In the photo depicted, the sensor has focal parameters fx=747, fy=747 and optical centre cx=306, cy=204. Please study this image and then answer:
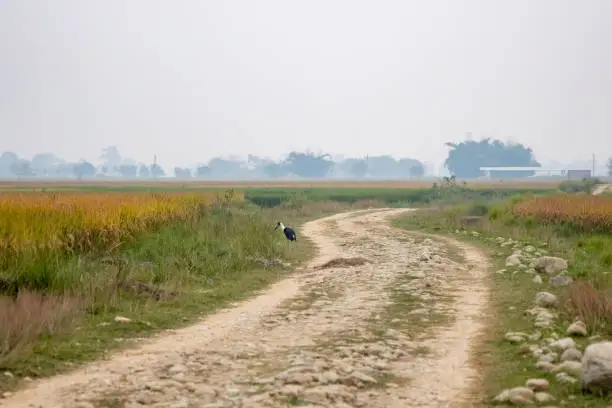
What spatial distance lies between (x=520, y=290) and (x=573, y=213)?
15318 mm

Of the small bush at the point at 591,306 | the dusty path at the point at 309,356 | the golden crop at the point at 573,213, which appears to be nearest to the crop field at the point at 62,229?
the dusty path at the point at 309,356

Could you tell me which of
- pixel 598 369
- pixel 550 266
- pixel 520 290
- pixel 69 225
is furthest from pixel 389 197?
pixel 598 369

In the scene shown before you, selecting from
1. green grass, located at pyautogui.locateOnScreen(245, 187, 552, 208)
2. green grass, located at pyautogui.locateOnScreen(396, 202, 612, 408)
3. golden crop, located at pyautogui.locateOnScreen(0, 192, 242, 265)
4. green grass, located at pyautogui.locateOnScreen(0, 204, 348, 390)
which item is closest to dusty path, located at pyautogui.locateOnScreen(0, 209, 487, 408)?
green grass, located at pyautogui.locateOnScreen(396, 202, 612, 408)

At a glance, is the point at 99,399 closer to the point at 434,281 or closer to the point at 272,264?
the point at 434,281

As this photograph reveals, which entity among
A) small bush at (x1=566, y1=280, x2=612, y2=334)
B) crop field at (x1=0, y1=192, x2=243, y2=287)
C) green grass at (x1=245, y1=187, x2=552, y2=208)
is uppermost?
crop field at (x1=0, y1=192, x2=243, y2=287)

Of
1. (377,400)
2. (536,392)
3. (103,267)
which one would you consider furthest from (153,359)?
(103,267)

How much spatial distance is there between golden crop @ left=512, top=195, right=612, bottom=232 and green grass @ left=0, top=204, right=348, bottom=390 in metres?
11.0

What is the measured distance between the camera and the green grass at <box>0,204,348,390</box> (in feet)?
33.0

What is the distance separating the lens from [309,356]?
31.9 feet

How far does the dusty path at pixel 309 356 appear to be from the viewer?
7926 mm

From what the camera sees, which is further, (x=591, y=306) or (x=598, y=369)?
(x=591, y=306)

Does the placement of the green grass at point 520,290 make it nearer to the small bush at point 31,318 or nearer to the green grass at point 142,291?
the green grass at point 142,291

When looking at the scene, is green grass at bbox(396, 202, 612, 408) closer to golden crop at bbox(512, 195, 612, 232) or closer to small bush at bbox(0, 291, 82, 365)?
golden crop at bbox(512, 195, 612, 232)

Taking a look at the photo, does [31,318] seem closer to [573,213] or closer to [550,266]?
[550,266]
